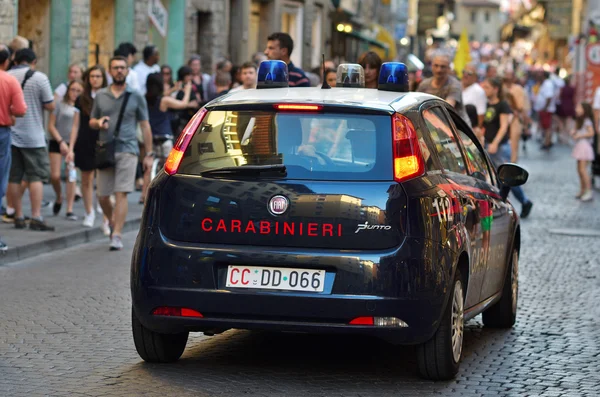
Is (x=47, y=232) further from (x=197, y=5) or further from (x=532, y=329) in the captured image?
(x=197, y=5)

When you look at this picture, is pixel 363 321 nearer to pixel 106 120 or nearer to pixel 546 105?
pixel 106 120

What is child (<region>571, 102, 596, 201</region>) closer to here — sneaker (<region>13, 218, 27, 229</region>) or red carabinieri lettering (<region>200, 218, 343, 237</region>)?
sneaker (<region>13, 218, 27, 229</region>)

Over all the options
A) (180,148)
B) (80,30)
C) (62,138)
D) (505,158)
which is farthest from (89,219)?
(80,30)

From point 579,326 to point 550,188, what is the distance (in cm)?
1449

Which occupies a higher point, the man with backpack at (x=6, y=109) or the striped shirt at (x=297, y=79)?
the striped shirt at (x=297, y=79)

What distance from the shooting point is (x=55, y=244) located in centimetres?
1338

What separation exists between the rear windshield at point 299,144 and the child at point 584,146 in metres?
14.8

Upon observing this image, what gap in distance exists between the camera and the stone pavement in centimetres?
1263

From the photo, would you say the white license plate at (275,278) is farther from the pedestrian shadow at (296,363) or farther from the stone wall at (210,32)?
the stone wall at (210,32)

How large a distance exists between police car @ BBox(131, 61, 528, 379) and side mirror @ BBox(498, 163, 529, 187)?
145 cm

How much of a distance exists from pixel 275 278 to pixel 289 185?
1.50 ft

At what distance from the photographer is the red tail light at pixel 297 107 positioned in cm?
707

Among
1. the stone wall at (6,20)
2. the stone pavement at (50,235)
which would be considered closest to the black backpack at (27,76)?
the stone pavement at (50,235)

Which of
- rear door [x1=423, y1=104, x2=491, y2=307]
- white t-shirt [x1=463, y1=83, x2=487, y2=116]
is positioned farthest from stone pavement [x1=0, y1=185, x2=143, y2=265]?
rear door [x1=423, y1=104, x2=491, y2=307]
